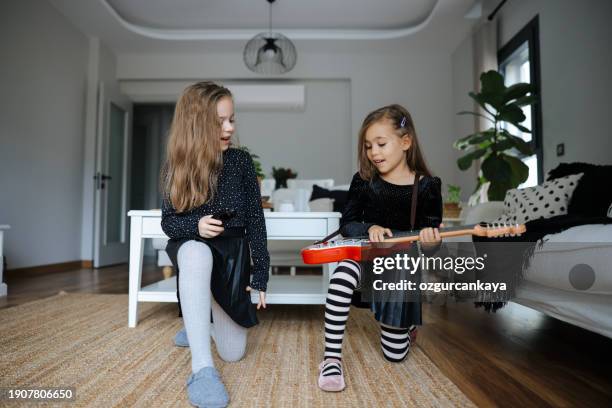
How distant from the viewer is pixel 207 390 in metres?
0.92

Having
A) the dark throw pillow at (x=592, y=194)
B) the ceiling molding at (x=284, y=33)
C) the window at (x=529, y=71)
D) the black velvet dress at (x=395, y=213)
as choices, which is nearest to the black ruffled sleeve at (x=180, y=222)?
the black velvet dress at (x=395, y=213)

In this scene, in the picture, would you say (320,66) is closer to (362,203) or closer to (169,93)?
(169,93)

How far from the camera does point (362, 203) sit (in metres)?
1.35

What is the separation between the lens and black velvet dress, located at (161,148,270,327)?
3.77 feet

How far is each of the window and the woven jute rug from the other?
7.34 ft

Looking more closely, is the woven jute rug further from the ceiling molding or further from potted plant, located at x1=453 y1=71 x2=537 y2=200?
the ceiling molding

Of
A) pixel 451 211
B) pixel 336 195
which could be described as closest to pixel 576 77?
pixel 451 211

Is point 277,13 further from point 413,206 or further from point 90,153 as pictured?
point 413,206

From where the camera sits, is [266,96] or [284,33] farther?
[266,96]

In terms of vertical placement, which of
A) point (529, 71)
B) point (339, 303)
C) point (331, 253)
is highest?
point (529, 71)

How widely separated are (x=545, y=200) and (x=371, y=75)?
3627mm

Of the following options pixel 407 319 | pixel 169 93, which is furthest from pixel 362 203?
pixel 169 93

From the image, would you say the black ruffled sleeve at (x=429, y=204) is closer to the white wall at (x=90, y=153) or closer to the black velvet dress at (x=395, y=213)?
the black velvet dress at (x=395, y=213)

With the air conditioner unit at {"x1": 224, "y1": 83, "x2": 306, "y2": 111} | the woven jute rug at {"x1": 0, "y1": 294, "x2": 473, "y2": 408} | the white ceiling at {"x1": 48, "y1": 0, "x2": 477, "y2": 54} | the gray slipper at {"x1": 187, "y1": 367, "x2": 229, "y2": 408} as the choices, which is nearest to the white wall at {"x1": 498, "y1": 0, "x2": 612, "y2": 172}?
the white ceiling at {"x1": 48, "y1": 0, "x2": 477, "y2": 54}
